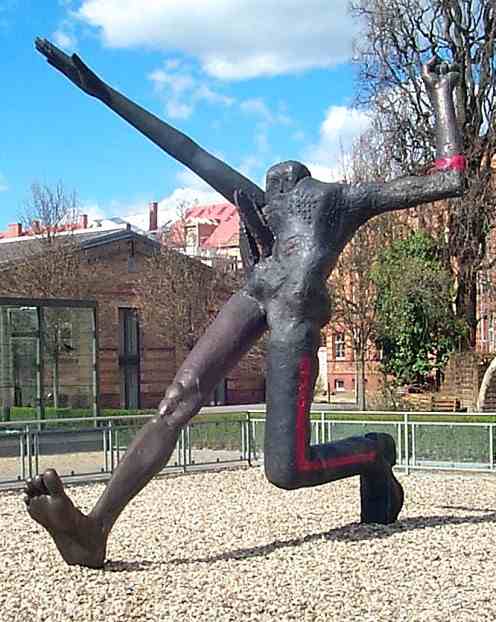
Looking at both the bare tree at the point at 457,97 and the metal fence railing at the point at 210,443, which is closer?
the metal fence railing at the point at 210,443

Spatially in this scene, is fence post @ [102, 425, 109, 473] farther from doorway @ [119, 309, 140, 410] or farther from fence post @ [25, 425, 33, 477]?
doorway @ [119, 309, 140, 410]

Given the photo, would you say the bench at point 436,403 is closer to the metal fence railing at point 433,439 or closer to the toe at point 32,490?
the metal fence railing at point 433,439

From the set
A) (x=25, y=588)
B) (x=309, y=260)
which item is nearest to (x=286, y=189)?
(x=309, y=260)

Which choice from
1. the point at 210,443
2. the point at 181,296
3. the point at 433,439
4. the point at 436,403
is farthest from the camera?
the point at 181,296

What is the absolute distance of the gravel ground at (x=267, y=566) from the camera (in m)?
6.25

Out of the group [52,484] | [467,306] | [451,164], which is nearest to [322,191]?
[451,164]

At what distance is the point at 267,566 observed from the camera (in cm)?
742

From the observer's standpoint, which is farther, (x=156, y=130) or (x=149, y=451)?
(x=156, y=130)

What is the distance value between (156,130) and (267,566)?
10.6 ft

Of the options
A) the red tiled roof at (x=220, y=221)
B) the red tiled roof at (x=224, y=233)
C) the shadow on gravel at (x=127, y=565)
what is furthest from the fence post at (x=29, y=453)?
the red tiled roof at (x=224, y=233)

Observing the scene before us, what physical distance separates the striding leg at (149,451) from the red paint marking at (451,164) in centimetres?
162

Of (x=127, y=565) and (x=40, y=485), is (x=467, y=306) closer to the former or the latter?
(x=127, y=565)

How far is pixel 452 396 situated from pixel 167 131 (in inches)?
780

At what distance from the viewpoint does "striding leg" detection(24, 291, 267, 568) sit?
6625 mm
